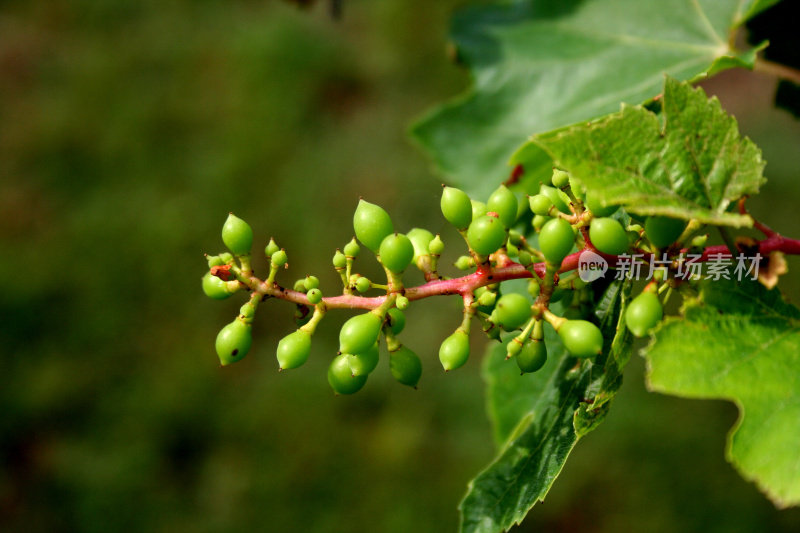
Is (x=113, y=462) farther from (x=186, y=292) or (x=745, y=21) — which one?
(x=745, y=21)

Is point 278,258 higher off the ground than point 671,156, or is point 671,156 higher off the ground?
point 671,156

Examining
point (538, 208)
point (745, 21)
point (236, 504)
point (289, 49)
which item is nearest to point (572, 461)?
point (236, 504)

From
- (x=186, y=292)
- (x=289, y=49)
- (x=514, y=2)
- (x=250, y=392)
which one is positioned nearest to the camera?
(x=514, y=2)

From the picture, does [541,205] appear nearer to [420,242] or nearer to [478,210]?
[478,210]

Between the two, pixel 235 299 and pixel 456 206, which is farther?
pixel 235 299

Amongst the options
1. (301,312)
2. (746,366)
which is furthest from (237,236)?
(746,366)

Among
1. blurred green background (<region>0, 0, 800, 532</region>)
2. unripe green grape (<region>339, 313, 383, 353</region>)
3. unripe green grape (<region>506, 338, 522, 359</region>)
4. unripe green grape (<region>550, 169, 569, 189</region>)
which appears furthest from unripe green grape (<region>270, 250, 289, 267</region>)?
blurred green background (<region>0, 0, 800, 532</region>)
